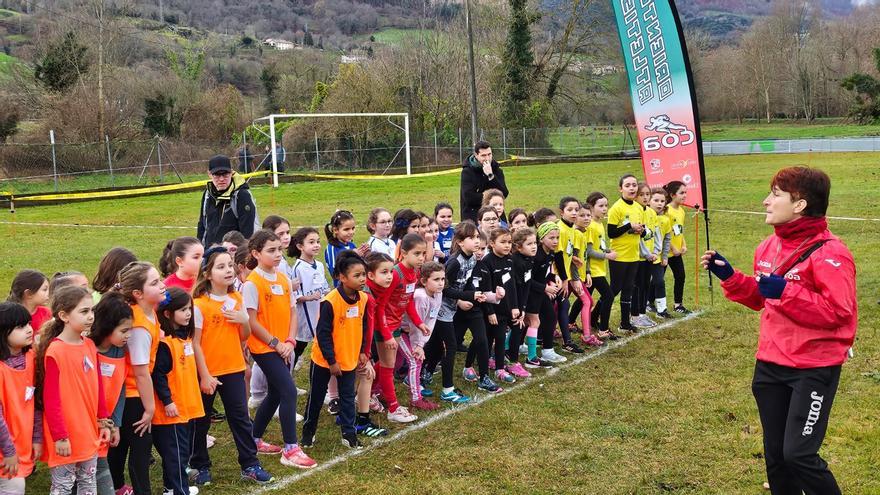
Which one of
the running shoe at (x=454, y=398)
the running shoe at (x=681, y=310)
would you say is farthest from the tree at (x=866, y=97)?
the running shoe at (x=454, y=398)

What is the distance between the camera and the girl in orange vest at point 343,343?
5.51 metres

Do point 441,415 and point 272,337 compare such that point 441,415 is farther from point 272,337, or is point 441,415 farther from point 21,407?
point 21,407

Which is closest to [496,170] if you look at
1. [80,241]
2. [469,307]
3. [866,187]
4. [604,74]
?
[469,307]

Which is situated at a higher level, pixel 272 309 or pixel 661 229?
pixel 661 229

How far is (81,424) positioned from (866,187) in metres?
25.4

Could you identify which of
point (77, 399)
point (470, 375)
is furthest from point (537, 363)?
point (77, 399)

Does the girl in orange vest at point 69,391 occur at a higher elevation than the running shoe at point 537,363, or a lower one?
higher

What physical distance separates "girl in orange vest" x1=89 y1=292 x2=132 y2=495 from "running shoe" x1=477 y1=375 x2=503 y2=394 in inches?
133

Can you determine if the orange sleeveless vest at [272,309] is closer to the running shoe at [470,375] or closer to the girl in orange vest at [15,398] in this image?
the girl in orange vest at [15,398]

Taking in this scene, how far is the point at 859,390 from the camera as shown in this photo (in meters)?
6.67

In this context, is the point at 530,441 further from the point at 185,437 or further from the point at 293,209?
the point at 293,209

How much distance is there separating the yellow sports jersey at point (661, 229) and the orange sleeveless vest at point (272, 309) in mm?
5109

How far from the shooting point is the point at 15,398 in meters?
4.02

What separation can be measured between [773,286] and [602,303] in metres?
4.85
